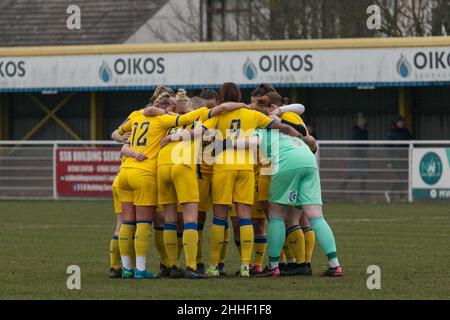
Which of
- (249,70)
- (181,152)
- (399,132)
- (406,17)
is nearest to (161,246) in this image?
(181,152)

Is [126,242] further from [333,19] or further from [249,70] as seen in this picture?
[333,19]

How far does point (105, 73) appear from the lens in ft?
110

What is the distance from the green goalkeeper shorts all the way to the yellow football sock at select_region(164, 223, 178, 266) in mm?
1083

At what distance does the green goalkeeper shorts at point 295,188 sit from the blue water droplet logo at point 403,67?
17494 mm

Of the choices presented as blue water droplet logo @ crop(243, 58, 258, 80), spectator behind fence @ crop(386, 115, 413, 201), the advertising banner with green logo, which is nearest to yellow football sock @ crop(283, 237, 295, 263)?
the advertising banner with green logo

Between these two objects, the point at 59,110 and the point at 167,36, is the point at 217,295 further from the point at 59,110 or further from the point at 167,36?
the point at 167,36

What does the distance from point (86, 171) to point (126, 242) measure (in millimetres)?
17608

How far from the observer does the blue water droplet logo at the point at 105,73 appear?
33.5m

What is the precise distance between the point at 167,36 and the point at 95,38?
8.57ft

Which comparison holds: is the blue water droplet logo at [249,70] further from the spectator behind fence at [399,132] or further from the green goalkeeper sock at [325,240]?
the green goalkeeper sock at [325,240]

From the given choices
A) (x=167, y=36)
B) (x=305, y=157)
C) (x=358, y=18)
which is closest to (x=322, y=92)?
(x=358, y=18)

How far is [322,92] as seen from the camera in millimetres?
33938
